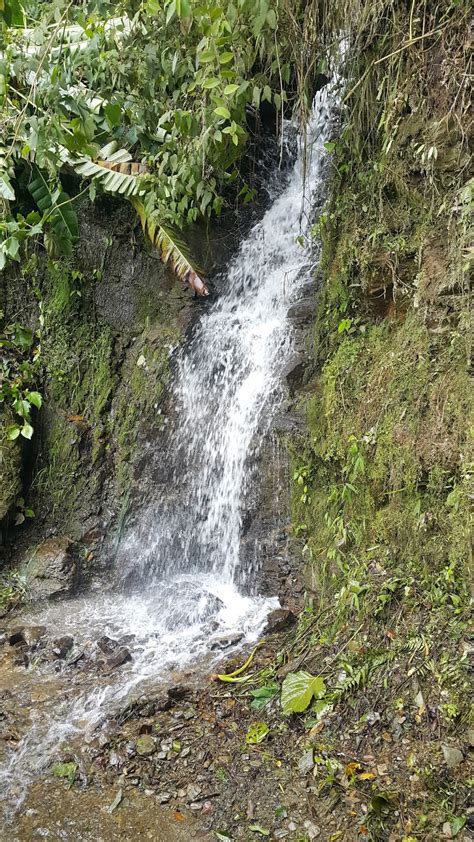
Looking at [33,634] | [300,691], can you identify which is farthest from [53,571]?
[300,691]

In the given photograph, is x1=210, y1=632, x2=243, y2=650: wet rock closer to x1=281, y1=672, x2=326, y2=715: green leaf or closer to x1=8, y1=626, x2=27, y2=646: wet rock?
x1=281, y1=672, x2=326, y2=715: green leaf

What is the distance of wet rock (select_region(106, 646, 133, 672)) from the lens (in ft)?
14.8

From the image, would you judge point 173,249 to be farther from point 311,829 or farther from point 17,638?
point 311,829

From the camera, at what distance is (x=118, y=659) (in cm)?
455

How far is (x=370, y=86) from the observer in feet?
14.1

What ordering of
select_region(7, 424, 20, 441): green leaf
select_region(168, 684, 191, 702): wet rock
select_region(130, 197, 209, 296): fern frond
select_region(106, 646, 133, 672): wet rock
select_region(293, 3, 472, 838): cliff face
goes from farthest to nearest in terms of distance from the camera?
select_region(130, 197, 209, 296): fern frond
select_region(7, 424, 20, 441): green leaf
select_region(106, 646, 133, 672): wet rock
select_region(168, 684, 191, 702): wet rock
select_region(293, 3, 472, 838): cliff face

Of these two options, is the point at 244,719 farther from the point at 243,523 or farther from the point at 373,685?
the point at 243,523

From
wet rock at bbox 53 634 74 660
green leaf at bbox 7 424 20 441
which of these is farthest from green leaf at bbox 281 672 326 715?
green leaf at bbox 7 424 20 441

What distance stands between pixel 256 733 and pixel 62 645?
2.19m

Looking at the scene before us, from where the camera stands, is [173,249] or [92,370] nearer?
[173,249]

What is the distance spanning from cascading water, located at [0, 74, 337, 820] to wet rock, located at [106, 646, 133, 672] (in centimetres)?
9

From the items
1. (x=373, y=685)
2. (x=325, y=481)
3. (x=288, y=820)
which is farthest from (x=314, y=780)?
(x=325, y=481)

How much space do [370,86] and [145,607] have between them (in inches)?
194

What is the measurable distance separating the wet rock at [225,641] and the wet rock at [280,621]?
0.78 ft
